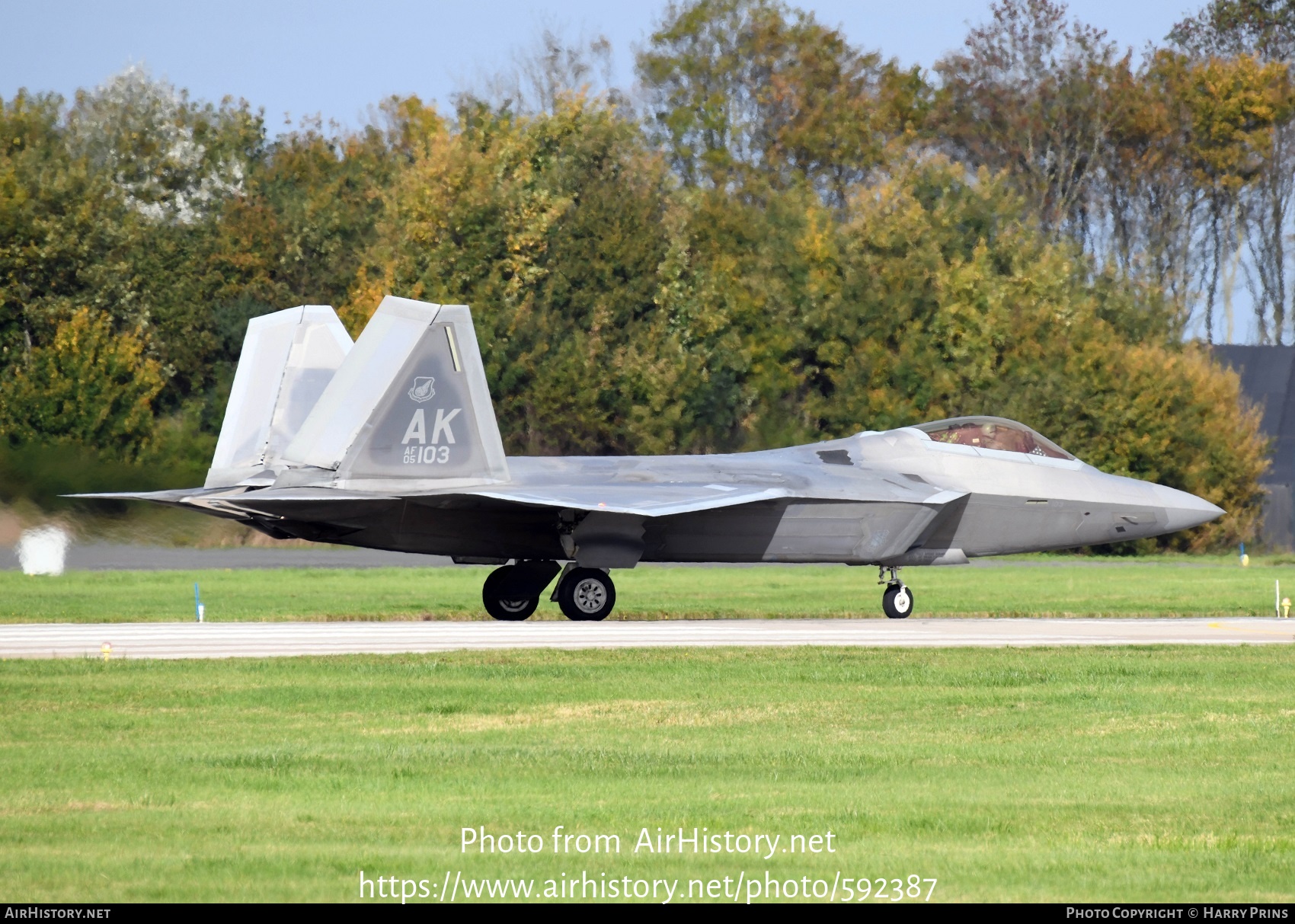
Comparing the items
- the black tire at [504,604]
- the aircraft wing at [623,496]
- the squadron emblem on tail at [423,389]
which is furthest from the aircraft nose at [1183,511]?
the squadron emblem on tail at [423,389]

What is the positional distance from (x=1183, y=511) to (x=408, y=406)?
431 inches

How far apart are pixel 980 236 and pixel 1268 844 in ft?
154

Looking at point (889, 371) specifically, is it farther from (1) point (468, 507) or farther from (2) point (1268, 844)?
(2) point (1268, 844)

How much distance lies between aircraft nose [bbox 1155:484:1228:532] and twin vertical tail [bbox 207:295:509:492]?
31.4ft

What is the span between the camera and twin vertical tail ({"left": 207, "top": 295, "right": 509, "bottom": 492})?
64.8 ft

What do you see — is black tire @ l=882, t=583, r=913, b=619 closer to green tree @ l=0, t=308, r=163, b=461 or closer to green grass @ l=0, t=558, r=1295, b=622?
green grass @ l=0, t=558, r=1295, b=622

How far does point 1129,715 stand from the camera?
39.5 feet

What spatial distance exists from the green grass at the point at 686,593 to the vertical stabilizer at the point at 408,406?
331 centimetres

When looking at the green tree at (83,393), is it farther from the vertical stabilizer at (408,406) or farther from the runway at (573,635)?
the runway at (573,635)

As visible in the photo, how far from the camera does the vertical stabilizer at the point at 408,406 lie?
1973 cm

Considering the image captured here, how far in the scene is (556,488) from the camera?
67.4 feet

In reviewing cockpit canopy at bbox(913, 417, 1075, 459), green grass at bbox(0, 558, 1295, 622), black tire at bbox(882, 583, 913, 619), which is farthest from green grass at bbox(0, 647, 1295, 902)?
green grass at bbox(0, 558, 1295, 622)

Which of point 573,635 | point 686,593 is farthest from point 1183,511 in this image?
point 573,635

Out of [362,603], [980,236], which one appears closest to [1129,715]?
[362,603]
